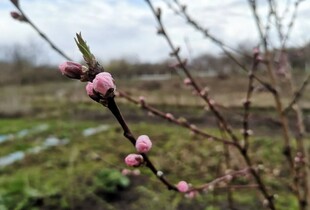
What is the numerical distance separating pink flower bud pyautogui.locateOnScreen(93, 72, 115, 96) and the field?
1.15m

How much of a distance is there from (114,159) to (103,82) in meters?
6.57

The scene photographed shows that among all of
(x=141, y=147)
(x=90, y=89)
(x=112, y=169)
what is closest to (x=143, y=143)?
(x=141, y=147)

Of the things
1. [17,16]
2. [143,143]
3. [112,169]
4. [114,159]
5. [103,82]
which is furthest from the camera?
[114,159]

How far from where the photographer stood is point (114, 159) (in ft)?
23.2

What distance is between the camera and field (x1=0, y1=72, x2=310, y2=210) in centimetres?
461

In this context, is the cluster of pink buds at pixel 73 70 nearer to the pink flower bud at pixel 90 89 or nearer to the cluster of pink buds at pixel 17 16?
the pink flower bud at pixel 90 89

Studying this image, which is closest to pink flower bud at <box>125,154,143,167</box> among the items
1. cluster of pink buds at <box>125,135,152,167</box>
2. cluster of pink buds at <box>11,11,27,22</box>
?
cluster of pink buds at <box>125,135,152,167</box>

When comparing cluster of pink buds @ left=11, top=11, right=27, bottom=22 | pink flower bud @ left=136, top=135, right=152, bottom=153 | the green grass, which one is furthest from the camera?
the green grass

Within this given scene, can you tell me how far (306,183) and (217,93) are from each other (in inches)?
585

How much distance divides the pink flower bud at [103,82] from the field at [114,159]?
1.15 metres

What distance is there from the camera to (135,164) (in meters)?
0.78

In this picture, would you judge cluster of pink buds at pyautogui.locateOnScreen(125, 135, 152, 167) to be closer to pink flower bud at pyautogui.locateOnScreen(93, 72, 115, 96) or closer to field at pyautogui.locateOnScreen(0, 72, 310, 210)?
pink flower bud at pyautogui.locateOnScreen(93, 72, 115, 96)

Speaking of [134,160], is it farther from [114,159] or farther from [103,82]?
[114,159]

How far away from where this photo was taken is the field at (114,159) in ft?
15.1
